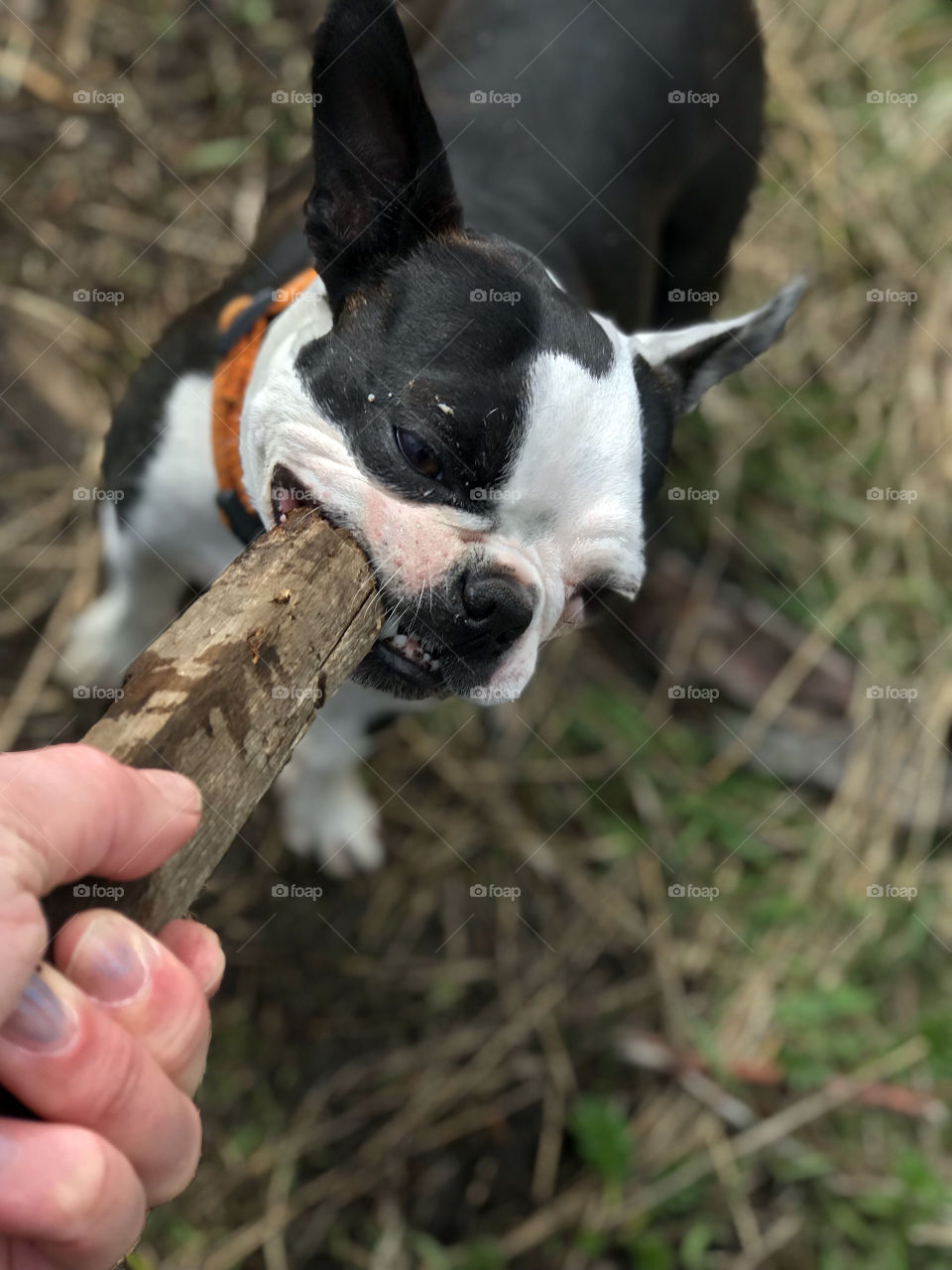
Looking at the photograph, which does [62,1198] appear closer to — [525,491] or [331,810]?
[525,491]

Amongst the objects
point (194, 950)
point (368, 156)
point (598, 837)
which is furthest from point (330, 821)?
point (194, 950)

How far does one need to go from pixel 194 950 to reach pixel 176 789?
215 mm

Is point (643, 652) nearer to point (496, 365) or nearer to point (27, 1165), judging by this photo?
point (496, 365)

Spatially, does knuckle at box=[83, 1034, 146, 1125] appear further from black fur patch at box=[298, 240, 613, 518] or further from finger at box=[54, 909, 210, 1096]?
black fur patch at box=[298, 240, 613, 518]

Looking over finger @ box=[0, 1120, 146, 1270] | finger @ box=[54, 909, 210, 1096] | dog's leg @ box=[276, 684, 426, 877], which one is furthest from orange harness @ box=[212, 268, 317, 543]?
finger @ box=[0, 1120, 146, 1270]

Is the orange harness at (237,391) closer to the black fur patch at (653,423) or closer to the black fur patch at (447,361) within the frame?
the black fur patch at (447,361)

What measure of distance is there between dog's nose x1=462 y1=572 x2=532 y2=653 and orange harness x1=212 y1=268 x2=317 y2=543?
60 cm

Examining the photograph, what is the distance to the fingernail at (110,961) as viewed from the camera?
3.77 ft

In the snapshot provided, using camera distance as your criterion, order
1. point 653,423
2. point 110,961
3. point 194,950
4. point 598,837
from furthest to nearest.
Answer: point 598,837 → point 653,423 → point 194,950 → point 110,961

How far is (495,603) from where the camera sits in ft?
6.44

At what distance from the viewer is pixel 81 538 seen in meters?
3.46

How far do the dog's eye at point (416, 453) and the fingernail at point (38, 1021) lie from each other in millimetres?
1158

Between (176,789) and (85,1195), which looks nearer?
(85,1195)

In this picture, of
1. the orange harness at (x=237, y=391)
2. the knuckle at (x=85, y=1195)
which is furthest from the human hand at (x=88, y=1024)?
the orange harness at (x=237, y=391)
